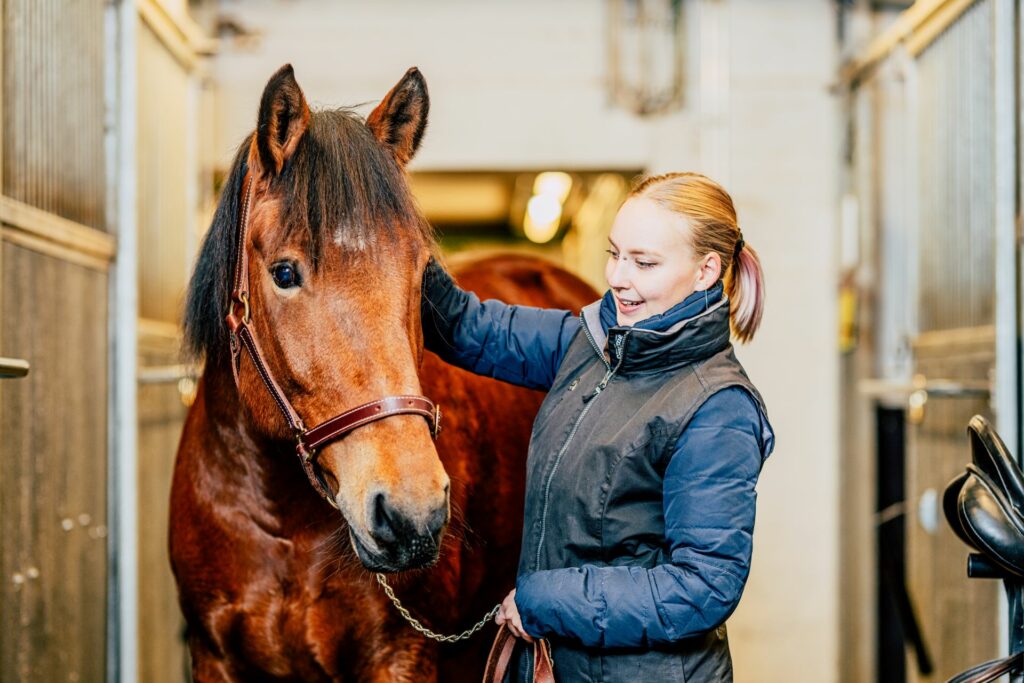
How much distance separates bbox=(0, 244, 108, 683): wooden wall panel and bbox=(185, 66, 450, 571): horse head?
2.46 feet

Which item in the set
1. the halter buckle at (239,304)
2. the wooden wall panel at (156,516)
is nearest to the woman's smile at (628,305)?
the halter buckle at (239,304)

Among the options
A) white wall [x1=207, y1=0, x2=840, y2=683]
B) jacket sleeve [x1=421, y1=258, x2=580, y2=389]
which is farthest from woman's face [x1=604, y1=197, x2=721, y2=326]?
white wall [x1=207, y1=0, x2=840, y2=683]

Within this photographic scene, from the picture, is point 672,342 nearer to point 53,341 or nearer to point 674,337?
point 674,337

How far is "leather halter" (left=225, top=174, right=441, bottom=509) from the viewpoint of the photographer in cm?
160

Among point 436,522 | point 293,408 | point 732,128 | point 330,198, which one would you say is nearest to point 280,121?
point 330,198

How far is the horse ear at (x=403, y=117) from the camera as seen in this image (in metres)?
1.93

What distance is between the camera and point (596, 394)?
1668 mm

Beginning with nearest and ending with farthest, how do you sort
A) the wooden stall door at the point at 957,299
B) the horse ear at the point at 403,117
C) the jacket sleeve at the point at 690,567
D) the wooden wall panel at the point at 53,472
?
the jacket sleeve at the point at 690,567 < the horse ear at the point at 403,117 < the wooden wall panel at the point at 53,472 < the wooden stall door at the point at 957,299

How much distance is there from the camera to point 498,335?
2014 millimetres

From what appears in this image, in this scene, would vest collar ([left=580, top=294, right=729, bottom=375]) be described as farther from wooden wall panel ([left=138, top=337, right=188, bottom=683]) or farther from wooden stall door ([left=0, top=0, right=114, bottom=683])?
wooden wall panel ([left=138, top=337, right=188, bottom=683])

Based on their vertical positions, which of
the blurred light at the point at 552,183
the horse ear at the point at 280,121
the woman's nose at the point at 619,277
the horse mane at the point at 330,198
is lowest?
the woman's nose at the point at 619,277

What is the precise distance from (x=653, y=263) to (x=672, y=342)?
130 mm

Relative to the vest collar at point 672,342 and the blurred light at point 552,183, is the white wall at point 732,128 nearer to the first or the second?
the blurred light at point 552,183

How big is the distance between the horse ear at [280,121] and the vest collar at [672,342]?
25.2 inches
